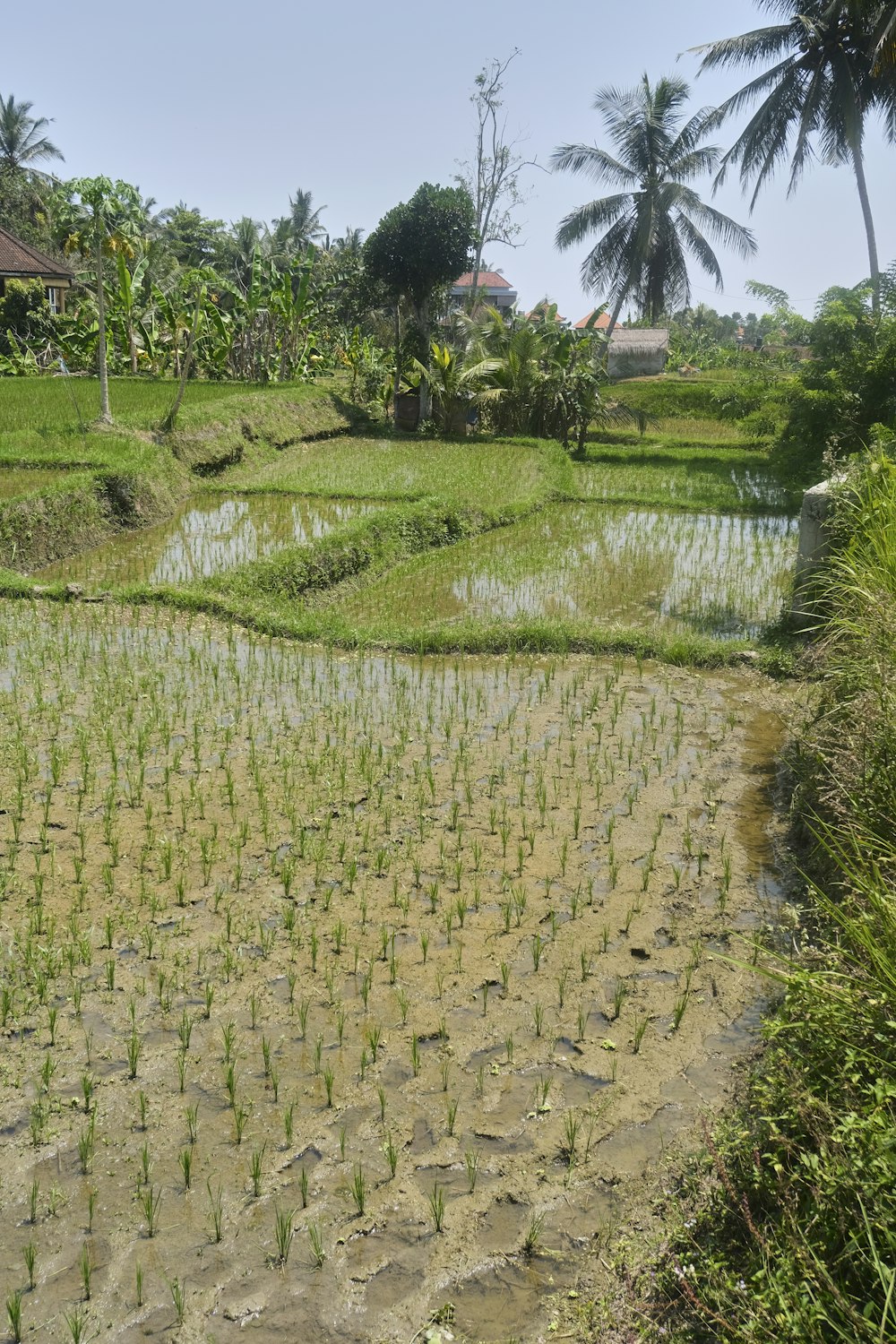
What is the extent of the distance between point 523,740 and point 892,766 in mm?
2221

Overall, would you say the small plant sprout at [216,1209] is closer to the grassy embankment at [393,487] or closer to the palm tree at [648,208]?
the grassy embankment at [393,487]

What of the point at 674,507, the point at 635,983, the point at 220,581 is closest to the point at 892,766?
the point at 635,983

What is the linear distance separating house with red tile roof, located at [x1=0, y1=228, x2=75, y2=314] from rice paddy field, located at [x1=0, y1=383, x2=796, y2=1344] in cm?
1714

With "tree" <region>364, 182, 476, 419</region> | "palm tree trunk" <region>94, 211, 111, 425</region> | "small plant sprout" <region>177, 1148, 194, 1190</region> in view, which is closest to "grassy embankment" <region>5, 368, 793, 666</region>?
"palm tree trunk" <region>94, 211, 111, 425</region>

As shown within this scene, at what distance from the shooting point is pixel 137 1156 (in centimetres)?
264

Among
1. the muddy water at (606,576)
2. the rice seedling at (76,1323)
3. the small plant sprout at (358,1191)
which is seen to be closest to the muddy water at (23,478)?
the muddy water at (606,576)

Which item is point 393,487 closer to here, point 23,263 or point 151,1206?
point 151,1206

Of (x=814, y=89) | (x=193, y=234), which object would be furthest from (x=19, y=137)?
(x=814, y=89)

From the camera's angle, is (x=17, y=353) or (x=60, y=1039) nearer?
(x=60, y=1039)

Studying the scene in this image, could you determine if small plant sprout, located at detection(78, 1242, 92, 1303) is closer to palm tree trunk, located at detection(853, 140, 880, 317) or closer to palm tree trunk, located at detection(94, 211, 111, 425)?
palm tree trunk, located at detection(94, 211, 111, 425)

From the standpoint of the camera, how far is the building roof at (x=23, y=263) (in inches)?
875

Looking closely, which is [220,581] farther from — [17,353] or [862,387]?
[17,353]

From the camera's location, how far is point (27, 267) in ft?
73.7

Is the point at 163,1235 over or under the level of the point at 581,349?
under
